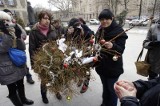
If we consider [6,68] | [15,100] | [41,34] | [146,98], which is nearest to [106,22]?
[41,34]

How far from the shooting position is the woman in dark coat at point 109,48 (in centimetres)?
229

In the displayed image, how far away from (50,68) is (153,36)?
1.52 meters

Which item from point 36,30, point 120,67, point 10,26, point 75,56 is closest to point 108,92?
point 120,67

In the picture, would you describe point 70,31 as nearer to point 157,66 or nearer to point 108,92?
point 108,92

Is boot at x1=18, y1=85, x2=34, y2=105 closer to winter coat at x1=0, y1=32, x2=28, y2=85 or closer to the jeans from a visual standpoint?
winter coat at x1=0, y1=32, x2=28, y2=85

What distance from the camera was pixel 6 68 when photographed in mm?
2582

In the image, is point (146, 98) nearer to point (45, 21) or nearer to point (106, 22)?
point (106, 22)

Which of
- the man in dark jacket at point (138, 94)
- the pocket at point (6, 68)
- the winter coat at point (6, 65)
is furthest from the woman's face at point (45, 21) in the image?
the man in dark jacket at point (138, 94)

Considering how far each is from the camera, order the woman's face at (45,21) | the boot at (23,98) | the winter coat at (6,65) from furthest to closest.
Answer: the boot at (23,98) < the woman's face at (45,21) < the winter coat at (6,65)

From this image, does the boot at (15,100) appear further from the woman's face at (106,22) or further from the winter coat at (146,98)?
the winter coat at (146,98)

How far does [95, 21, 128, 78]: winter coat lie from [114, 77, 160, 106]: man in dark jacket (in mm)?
971

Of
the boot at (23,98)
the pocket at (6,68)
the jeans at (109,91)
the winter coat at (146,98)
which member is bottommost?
the boot at (23,98)

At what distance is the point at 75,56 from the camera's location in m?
2.03

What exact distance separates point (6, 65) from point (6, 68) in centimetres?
4
